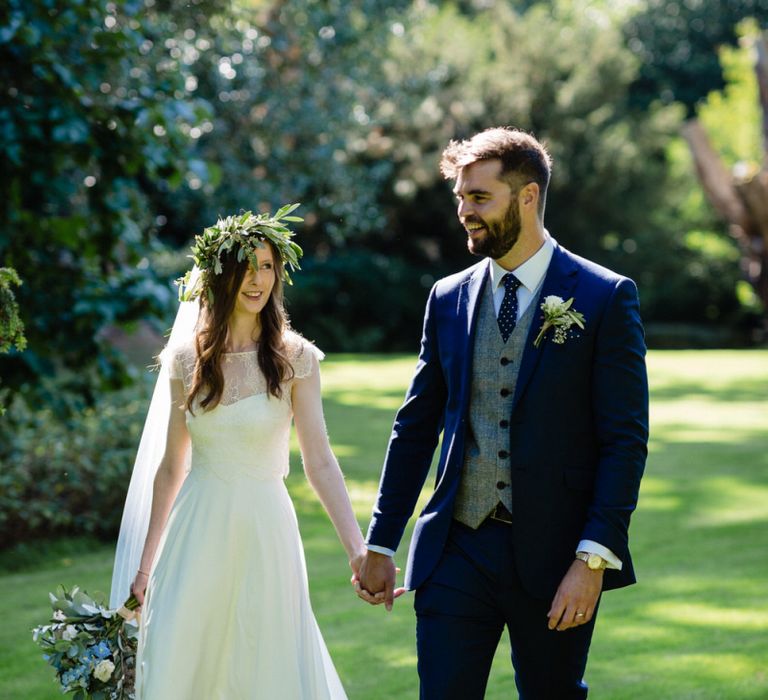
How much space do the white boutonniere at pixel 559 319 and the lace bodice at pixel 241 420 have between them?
1045 mm

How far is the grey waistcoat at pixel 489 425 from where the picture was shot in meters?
3.66

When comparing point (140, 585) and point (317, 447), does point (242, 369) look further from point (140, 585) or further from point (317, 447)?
point (140, 585)

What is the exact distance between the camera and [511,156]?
3.69 m

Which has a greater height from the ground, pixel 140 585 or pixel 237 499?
pixel 237 499

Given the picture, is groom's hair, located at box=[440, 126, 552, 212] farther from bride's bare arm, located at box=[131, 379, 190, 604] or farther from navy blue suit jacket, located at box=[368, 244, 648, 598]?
bride's bare arm, located at box=[131, 379, 190, 604]

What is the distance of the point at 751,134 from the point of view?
3784cm

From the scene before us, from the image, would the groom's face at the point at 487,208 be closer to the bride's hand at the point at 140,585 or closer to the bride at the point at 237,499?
the bride at the point at 237,499

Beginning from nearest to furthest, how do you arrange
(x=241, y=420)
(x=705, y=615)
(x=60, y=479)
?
1. (x=241, y=420)
2. (x=705, y=615)
3. (x=60, y=479)

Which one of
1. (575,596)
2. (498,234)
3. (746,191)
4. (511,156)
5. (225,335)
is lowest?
(575,596)

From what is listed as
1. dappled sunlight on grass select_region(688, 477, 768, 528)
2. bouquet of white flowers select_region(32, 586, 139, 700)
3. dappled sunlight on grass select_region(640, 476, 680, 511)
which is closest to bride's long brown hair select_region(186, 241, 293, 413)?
bouquet of white flowers select_region(32, 586, 139, 700)

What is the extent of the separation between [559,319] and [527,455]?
1.34 feet

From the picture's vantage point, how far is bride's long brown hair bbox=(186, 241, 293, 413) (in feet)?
14.0

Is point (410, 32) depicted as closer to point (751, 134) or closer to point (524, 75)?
point (524, 75)

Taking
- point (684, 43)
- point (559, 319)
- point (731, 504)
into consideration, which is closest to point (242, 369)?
point (559, 319)
